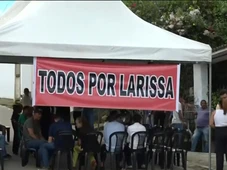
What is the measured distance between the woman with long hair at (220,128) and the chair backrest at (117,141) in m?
1.80

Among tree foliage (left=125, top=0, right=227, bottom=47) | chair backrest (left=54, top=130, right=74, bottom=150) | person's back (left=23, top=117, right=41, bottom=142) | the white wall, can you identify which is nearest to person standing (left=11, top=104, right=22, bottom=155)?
person's back (left=23, top=117, right=41, bottom=142)

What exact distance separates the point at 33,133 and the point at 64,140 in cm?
112

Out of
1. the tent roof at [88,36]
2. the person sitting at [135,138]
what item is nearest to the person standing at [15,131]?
the tent roof at [88,36]

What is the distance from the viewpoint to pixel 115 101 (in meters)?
10.3

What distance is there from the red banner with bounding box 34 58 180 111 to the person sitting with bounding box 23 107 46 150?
129cm

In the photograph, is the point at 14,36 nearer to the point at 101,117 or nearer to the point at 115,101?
the point at 115,101

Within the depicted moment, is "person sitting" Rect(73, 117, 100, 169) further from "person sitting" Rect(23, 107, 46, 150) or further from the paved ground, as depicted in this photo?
the paved ground

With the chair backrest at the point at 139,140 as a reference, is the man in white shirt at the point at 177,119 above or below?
above

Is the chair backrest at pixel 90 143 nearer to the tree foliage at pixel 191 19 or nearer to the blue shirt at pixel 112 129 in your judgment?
the blue shirt at pixel 112 129

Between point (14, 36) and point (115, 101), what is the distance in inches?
87.8

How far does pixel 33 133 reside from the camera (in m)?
11.2

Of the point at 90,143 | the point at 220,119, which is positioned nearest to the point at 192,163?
the point at 220,119

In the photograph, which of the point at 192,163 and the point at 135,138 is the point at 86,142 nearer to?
the point at 135,138

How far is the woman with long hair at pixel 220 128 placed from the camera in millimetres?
10648
